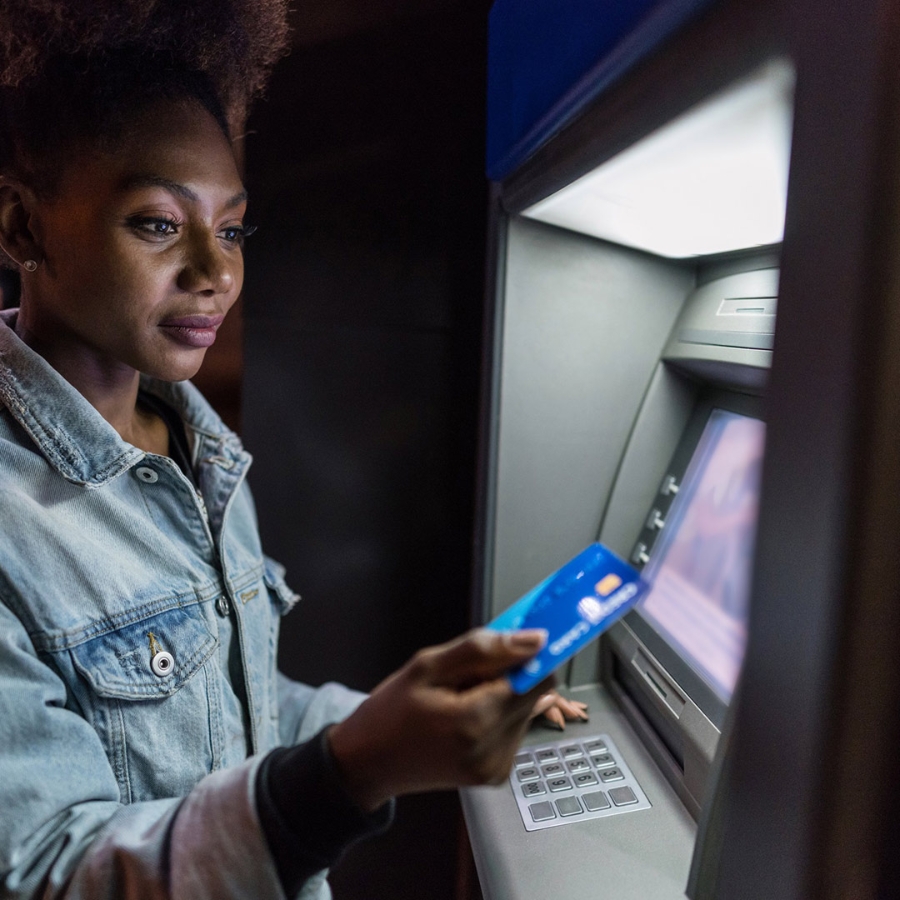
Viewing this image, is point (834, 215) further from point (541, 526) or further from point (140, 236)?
point (541, 526)

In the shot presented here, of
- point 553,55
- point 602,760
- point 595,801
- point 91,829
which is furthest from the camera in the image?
point 602,760

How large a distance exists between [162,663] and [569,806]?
62 cm

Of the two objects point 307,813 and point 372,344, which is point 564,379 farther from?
point 307,813

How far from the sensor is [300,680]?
1850mm

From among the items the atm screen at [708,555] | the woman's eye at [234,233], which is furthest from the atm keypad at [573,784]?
the woman's eye at [234,233]

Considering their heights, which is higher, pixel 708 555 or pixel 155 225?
pixel 155 225

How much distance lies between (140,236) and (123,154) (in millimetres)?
102

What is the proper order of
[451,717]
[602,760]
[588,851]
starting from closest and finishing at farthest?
[451,717]
[588,851]
[602,760]

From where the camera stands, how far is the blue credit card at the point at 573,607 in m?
0.59

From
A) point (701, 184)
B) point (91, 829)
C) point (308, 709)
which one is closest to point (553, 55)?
point (701, 184)

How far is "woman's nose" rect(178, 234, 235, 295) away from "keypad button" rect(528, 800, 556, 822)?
2.88ft

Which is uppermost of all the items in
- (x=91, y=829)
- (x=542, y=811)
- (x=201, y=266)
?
(x=201, y=266)

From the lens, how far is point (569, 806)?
3.56 feet

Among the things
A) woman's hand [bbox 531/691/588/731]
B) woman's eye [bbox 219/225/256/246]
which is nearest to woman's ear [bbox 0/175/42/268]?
woman's eye [bbox 219/225/256/246]
